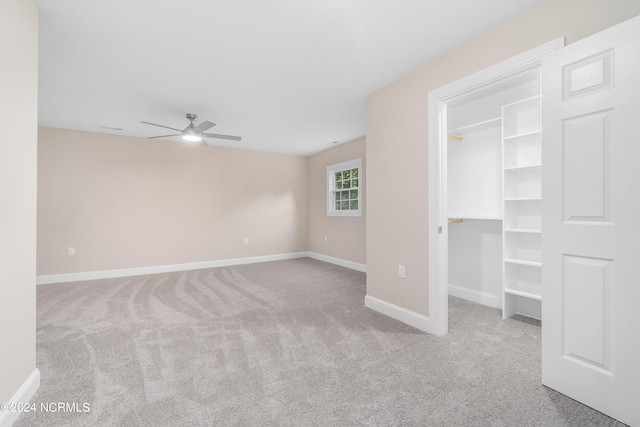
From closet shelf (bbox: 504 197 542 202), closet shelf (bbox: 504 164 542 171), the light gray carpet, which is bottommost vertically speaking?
the light gray carpet

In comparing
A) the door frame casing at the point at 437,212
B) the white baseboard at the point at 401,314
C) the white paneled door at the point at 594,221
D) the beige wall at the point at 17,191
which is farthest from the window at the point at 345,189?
the beige wall at the point at 17,191

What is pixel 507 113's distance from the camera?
289cm

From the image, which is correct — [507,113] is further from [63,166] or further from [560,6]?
[63,166]

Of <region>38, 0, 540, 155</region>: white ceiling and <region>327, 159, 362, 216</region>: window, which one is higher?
<region>38, 0, 540, 155</region>: white ceiling

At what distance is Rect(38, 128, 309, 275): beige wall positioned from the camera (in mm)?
4461

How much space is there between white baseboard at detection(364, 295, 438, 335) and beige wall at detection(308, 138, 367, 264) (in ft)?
6.67

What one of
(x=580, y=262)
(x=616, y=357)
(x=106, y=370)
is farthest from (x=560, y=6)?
(x=106, y=370)

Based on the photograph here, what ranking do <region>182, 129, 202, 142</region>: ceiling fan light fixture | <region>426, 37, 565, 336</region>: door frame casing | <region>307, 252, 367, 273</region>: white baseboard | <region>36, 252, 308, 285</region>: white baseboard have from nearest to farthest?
<region>426, 37, 565, 336</region>: door frame casing, <region>182, 129, 202, 142</region>: ceiling fan light fixture, <region>36, 252, 308, 285</region>: white baseboard, <region>307, 252, 367, 273</region>: white baseboard

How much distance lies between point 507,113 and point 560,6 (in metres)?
1.28

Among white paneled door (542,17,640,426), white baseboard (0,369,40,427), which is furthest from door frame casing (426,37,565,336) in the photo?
white baseboard (0,369,40,427)

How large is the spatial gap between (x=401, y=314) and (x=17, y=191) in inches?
120

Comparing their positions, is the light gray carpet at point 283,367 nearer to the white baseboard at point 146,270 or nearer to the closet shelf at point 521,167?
the white baseboard at point 146,270

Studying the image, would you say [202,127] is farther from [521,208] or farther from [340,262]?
[521,208]

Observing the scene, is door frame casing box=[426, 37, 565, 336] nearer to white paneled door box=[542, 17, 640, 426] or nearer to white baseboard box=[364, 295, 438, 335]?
white baseboard box=[364, 295, 438, 335]
